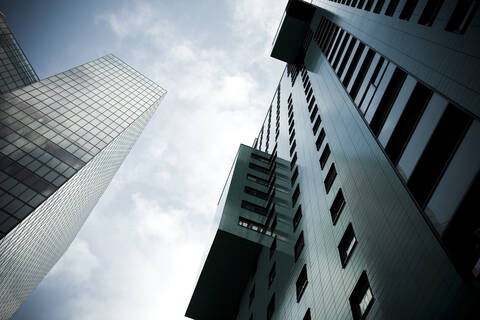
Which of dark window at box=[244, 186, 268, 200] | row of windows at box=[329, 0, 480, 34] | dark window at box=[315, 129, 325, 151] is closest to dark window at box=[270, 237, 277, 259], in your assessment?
dark window at box=[315, 129, 325, 151]

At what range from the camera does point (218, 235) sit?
1280 inches

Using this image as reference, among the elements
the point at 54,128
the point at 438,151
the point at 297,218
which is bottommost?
the point at 438,151

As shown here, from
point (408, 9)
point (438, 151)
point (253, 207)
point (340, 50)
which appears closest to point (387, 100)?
point (408, 9)

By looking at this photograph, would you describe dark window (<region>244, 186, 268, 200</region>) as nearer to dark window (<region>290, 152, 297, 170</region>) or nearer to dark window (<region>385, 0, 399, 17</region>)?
dark window (<region>290, 152, 297, 170</region>)

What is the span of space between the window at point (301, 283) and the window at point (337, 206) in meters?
4.02

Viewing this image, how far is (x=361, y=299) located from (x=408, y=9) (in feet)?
47.8

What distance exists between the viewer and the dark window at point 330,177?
22.5 metres

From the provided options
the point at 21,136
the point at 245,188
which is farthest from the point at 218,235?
the point at 21,136

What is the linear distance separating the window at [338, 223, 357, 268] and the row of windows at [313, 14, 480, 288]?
461 centimetres

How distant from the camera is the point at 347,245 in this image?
57.0 ft

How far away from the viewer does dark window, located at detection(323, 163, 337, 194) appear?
22483 mm

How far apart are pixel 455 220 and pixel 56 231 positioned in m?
68.7

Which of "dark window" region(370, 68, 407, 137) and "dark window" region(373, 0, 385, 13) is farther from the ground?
"dark window" region(373, 0, 385, 13)

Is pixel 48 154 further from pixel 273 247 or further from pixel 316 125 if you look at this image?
pixel 316 125
